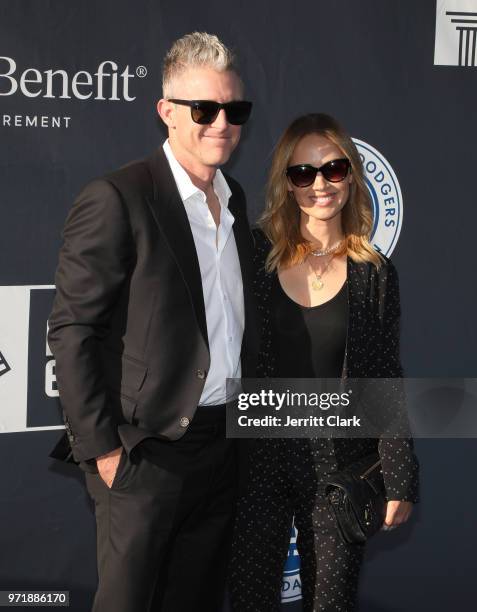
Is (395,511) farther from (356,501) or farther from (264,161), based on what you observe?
(264,161)

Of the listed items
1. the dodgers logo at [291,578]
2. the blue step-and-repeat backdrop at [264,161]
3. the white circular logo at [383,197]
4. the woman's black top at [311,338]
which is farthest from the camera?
the dodgers logo at [291,578]

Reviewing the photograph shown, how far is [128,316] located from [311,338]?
0.52m

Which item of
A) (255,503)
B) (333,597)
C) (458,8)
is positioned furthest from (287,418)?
(458,8)

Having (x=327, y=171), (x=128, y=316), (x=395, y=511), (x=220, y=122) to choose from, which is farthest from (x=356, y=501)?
(x=220, y=122)

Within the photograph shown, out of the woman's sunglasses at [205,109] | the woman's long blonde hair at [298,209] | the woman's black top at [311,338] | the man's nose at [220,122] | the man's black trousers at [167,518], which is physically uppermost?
the woman's sunglasses at [205,109]

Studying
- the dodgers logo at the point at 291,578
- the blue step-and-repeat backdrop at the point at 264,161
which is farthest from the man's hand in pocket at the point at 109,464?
the dodgers logo at the point at 291,578

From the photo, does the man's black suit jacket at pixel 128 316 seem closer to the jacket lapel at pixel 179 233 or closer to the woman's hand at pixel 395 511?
the jacket lapel at pixel 179 233

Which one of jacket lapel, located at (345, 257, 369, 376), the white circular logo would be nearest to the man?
jacket lapel, located at (345, 257, 369, 376)

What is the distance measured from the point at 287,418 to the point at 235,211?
2.04 feet

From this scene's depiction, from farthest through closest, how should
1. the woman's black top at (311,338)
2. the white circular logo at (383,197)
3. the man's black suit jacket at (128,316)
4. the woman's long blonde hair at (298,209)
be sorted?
1. the white circular logo at (383,197)
2. the woman's long blonde hair at (298,209)
3. the woman's black top at (311,338)
4. the man's black suit jacket at (128,316)

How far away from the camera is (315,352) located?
2.42 metres

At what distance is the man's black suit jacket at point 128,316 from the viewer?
218cm

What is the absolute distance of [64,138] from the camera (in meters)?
3.14

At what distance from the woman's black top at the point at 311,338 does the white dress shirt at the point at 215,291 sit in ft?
0.39
